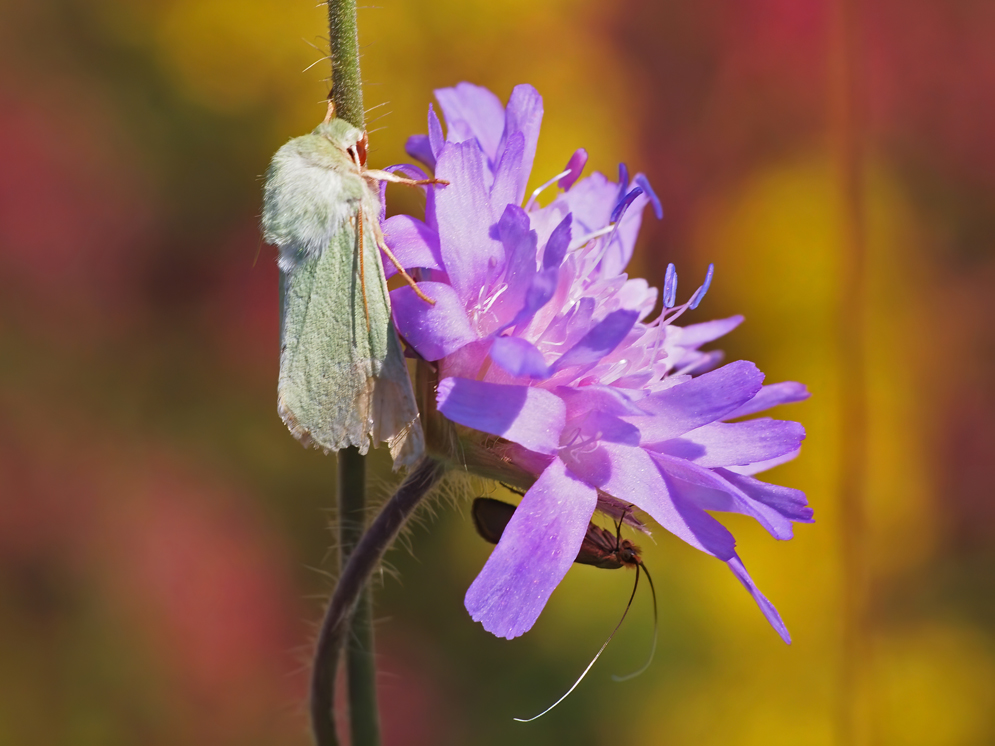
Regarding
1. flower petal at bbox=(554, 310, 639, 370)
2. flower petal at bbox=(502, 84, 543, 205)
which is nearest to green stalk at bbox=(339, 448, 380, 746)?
flower petal at bbox=(554, 310, 639, 370)

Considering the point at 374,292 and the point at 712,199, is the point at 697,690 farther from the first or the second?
the point at 374,292

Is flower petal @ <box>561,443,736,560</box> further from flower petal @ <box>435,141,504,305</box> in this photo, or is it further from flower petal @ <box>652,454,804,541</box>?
flower petal @ <box>435,141,504,305</box>

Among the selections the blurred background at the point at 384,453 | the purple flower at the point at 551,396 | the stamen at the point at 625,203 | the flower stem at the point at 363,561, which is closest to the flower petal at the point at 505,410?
the purple flower at the point at 551,396

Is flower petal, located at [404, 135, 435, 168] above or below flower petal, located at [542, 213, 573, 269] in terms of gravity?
above

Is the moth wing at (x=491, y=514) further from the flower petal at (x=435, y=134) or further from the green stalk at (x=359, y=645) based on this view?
the flower petal at (x=435, y=134)

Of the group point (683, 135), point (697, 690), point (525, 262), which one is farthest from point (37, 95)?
point (697, 690)

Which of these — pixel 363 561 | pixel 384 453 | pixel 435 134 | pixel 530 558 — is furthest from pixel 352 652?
pixel 384 453
